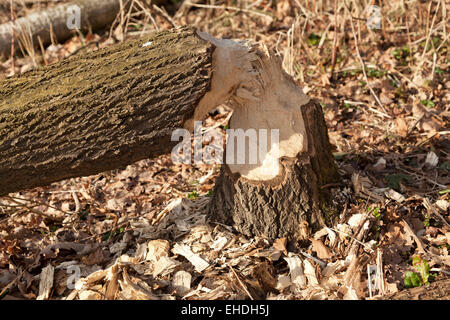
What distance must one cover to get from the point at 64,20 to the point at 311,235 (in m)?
4.55

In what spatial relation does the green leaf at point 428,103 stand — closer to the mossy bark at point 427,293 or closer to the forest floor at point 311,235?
the forest floor at point 311,235

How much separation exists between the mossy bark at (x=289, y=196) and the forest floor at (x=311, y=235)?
3.3 inches

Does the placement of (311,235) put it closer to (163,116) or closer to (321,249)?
(321,249)

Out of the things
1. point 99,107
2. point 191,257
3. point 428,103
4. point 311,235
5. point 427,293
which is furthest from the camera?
point 428,103

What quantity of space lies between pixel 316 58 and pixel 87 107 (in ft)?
10.1

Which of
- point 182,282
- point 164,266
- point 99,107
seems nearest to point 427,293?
point 182,282

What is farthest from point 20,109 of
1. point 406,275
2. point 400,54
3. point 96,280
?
point 400,54

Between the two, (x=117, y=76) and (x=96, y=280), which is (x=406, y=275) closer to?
(x=96, y=280)

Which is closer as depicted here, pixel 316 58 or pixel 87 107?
pixel 87 107

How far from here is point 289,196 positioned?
2.67 m

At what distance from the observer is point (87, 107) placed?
2.32m

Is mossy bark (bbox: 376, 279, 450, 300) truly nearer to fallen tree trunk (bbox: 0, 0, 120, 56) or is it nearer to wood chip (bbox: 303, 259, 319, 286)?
wood chip (bbox: 303, 259, 319, 286)

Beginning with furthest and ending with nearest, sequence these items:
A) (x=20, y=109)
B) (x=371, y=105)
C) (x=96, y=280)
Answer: (x=371, y=105), (x=96, y=280), (x=20, y=109)

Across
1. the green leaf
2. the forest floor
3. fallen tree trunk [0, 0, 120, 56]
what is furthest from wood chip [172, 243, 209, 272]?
fallen tree trunk [0, 0, 120, 56]
